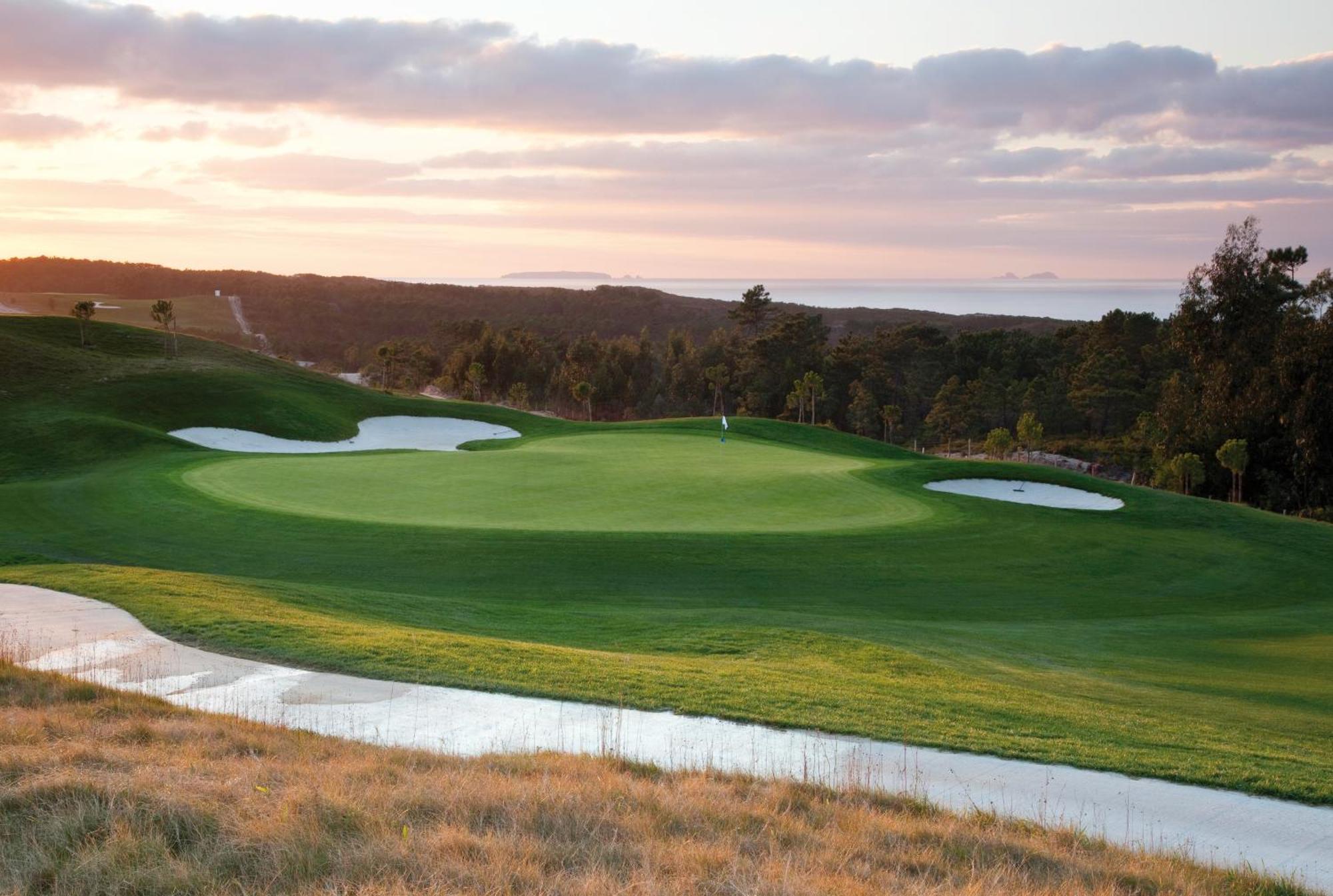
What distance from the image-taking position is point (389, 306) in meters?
133

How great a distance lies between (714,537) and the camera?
54.6 ft

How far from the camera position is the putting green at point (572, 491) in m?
18.3

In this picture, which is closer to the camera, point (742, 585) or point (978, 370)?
point (742, 585)

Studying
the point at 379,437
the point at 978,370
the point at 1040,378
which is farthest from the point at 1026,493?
the point at 978,370

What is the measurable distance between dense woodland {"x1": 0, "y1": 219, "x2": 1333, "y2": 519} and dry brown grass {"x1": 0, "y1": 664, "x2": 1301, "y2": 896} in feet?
141

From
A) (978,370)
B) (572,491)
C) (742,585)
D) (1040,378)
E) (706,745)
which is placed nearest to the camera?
(706,745)

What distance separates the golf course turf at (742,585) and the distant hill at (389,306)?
283 ft

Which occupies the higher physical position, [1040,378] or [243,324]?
[243,324]

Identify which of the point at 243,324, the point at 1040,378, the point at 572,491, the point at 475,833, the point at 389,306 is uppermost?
the point at 389,306

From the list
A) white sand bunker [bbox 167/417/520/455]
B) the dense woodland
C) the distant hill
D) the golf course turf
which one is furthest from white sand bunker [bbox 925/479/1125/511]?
the distant hill

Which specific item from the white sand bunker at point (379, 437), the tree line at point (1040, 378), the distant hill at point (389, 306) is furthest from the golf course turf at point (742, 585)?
the distant hill at point (389, 306)

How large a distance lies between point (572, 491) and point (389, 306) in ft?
390

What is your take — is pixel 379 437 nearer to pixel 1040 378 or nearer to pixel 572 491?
pixel 572 491

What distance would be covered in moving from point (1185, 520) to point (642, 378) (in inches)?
2719
